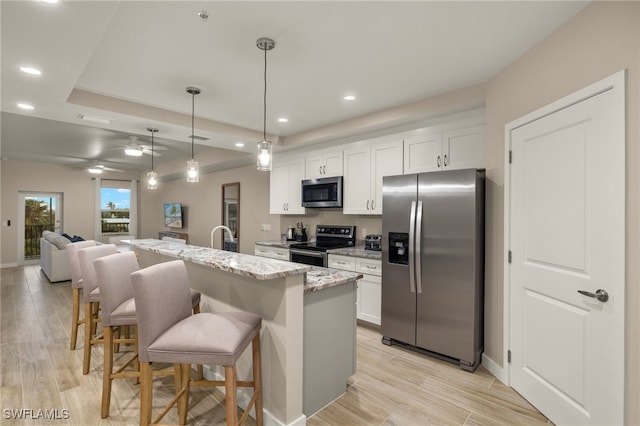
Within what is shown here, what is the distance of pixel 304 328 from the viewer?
2010mm

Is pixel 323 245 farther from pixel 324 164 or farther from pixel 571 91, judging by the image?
pixel 571 91

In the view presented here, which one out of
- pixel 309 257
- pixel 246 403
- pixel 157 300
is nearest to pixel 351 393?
pixel 246 403

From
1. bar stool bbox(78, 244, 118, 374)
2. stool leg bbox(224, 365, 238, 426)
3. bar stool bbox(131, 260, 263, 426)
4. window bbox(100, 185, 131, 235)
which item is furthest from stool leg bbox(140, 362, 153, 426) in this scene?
window bbox(100, 185, 131, 235)

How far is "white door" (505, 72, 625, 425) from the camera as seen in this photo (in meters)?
1.66

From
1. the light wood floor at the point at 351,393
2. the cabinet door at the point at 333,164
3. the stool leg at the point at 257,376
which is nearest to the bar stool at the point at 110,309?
the light wood floor at the point at 351,393

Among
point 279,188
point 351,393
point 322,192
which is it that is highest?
point 279,188

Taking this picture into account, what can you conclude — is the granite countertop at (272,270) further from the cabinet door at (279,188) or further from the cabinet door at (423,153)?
the cabinet door at (279,188)

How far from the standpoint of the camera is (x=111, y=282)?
6.96ft

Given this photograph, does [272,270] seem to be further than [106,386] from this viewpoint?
No

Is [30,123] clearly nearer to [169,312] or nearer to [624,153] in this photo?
[169,312]

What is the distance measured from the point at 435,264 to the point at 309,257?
1775 millimetres

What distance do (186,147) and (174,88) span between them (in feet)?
10.9

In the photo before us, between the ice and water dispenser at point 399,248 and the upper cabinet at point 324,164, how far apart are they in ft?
4.82

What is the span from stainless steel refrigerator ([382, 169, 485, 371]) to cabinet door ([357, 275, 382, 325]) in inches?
9.8
